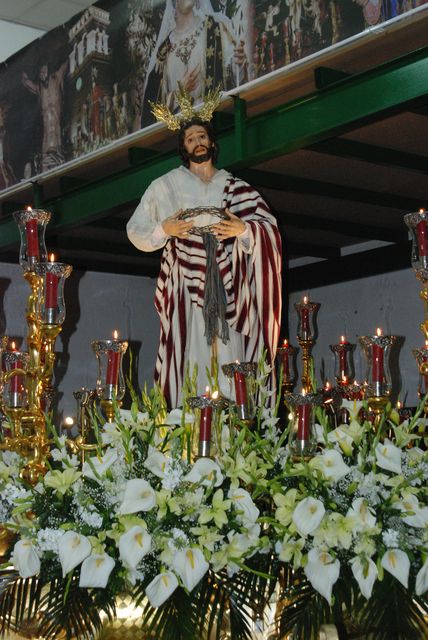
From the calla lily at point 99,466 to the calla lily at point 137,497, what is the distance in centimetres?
12

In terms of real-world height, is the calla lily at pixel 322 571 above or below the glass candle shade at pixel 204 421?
below

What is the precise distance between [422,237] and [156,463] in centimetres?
170

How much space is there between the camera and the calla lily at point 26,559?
2.19 meters

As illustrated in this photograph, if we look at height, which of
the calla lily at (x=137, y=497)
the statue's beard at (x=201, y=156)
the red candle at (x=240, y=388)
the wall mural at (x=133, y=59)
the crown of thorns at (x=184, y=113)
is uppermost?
the wall mural at (x=133, y=59)

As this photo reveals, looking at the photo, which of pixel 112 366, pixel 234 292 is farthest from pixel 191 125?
pixel 112 366

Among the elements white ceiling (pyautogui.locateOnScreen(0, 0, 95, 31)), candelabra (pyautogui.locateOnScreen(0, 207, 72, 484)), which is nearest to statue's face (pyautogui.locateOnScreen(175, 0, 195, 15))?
candelabra (pyautogui.locateOnScreen(0, 207, 72, 484))

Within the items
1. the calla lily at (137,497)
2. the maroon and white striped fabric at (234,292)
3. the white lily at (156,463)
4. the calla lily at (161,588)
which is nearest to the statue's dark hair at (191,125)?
the maroon and white striped fabric at (234,292)

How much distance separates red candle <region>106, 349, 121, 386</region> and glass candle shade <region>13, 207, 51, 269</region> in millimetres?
609

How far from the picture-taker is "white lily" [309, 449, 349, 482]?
217 centimetres

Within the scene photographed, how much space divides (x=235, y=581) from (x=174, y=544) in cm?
17

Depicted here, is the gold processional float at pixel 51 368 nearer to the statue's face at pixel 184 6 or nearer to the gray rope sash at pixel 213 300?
the gray rope sash at pixel 213 300

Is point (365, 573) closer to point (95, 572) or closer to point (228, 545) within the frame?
point (228, 545)

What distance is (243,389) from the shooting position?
2949 mm

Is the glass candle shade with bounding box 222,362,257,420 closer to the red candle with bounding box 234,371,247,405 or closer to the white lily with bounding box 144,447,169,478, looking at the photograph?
the red candle with bounding box 234,371,247,405
